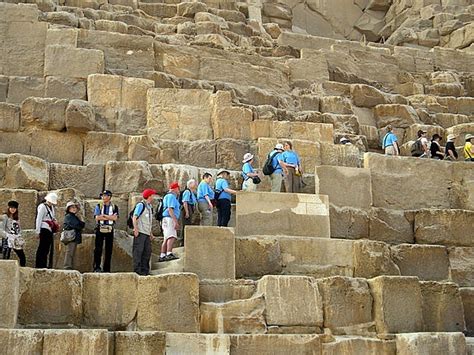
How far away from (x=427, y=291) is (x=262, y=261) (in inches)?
89.9

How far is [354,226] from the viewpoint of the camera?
1254 centimetres

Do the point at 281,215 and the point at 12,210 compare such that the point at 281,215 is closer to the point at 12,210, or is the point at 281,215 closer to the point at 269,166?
the point at 269,166

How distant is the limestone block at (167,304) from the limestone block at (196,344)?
270 mm

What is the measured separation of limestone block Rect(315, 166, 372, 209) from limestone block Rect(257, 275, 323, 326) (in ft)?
9.92

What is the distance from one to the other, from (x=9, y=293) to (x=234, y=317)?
8.78ft

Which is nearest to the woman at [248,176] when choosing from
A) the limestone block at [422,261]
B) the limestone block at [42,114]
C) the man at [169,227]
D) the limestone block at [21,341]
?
the man at [169,227]

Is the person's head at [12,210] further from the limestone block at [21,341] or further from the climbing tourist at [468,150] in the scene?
the climbing tourist at [468,150]

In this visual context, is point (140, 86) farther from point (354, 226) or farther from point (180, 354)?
point (180, 354)

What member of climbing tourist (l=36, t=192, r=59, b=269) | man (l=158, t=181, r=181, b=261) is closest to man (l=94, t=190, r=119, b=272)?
climbing tourist (l=36, t=192, r=59, b=269)

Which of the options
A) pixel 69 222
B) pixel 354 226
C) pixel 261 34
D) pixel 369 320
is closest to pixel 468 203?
pixel 354 226

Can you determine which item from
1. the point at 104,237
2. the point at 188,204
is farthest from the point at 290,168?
the point at 104,237

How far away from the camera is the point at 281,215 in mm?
11617

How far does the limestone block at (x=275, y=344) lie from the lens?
911cm

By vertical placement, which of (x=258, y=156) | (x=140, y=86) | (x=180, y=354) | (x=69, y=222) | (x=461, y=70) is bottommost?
(x=180, y=354)
